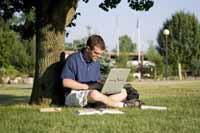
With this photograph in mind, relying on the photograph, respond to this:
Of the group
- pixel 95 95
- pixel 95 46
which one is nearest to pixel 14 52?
pixel 95 46

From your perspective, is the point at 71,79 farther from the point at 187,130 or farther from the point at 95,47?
the point at 187,130

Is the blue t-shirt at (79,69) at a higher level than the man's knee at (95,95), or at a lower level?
higher

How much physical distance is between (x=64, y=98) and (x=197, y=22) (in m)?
69.4

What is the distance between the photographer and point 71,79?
35.5ft

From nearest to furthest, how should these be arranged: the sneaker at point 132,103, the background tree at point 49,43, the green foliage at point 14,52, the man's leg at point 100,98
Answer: the man's leg at point 100,98 → the sneaker at point 132,103 → the background tree at point 49,43 → the green foliage at point 14,52

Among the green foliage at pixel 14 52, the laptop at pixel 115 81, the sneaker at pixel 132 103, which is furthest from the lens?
the green foliage at pixel 14 52

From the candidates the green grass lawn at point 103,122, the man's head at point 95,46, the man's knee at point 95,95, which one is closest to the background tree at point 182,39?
the man's head at point 95,46

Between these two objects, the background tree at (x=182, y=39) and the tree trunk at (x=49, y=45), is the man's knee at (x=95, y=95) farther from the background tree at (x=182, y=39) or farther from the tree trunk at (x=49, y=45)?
the background tree at (x=182, y=39)

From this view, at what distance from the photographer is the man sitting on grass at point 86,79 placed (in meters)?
10.5

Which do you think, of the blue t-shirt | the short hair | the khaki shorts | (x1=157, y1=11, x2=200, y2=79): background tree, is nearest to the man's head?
the short hair

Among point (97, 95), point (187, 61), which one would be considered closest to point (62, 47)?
point (97, 95)

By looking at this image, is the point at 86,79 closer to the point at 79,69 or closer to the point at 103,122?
the point at 79,69

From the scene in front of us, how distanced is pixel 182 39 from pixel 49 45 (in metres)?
65.0

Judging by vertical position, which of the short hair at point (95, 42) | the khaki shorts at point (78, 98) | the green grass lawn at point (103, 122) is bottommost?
the green grass lawn at point (103, 122)
